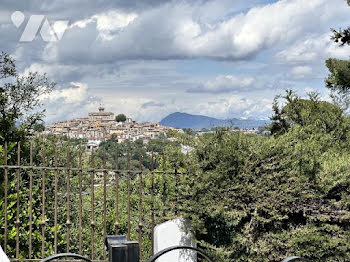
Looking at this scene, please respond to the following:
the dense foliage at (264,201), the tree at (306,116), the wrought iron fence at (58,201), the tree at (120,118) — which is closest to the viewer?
the dense foliage at (264,201)

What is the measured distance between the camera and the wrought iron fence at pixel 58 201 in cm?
487

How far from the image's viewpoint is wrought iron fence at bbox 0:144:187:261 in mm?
4871

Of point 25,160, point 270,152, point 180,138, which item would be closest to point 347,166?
point 270,152

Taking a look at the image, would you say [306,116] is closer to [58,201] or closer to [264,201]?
[264,201]

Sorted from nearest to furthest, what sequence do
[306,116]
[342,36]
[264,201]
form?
[264,201]
[306,116]
[342,36]

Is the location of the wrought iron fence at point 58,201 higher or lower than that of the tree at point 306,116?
lower

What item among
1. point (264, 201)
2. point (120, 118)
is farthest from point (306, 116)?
point (120, 118)

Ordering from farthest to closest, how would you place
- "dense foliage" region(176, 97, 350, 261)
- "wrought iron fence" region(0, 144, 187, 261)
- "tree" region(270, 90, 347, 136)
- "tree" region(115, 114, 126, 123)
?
"tree" region(115, 114, 126, 123), "tree" region(270, 90, 347, 136), "wrought iron fence" region(0, 144, 187, 261), "dense foliage" region(176, 97, 350, 261)

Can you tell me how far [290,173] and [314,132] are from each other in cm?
171

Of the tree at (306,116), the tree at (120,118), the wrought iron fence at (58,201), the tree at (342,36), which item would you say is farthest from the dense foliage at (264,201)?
the tree at (120,118)

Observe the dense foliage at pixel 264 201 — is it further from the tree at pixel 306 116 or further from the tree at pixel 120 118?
the tree at pixel 120 118

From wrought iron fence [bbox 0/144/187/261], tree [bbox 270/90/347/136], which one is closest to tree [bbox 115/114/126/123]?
wrought iron fence [bbox 0/144/187/261]

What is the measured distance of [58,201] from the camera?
735 cm

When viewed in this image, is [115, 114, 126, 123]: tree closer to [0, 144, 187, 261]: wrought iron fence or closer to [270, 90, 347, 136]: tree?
[0, 144, 187, 261]: wrought iron fence
